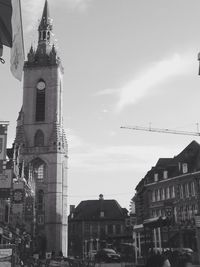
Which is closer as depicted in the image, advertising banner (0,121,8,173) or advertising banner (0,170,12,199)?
advertising banner (0,121,8,173)

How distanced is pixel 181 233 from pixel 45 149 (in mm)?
34097

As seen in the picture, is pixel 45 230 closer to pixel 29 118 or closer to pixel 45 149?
pixel 45 149

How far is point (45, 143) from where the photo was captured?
79.8m

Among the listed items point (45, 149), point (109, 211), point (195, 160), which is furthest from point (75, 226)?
point (195, 160)

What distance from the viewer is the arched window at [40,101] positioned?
81.7 metres

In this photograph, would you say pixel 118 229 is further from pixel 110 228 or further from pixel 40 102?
pixel 40 102

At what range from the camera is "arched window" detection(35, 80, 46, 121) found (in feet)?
268

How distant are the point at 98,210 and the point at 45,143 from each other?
2884cm

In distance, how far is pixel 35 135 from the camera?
264 ft

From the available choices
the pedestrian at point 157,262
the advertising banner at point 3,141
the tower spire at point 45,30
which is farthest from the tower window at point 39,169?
the pedestrian at point 157,262

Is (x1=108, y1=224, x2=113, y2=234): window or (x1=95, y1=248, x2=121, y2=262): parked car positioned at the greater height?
(x1=108, y1=224, x2=113, y2=234): window

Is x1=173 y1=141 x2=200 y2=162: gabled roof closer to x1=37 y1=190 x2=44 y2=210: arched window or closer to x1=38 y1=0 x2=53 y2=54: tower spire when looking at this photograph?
x1=37 y1=190 x2=44 y2=210: arched window

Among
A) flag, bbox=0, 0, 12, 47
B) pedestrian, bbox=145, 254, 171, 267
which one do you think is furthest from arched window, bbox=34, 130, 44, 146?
flag, bbox=0, 0, 12, 47

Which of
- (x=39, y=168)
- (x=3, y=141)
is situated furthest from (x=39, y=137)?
(x=3, y=141)
